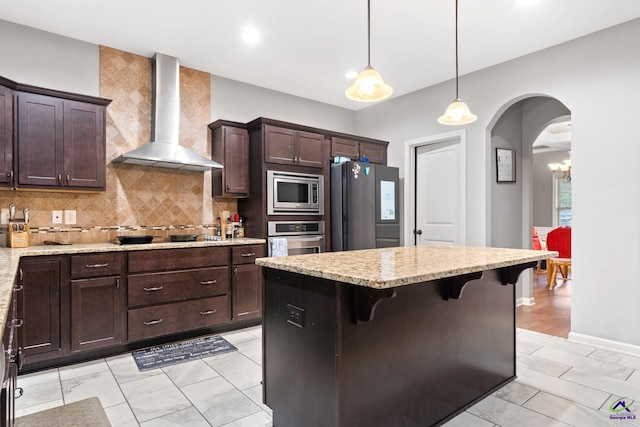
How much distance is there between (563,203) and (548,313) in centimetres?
527

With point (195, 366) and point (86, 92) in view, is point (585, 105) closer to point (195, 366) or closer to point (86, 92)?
point (195, 366)

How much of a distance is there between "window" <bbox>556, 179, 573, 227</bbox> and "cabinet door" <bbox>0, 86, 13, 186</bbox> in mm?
9688

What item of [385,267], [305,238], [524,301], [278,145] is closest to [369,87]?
A: [385,267]

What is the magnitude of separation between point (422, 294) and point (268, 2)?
95.5 inches

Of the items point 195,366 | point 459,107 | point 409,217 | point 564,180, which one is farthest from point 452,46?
point 564,180

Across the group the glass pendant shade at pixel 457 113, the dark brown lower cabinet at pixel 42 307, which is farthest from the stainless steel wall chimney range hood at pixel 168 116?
the glass pendant shade at pixel 457 113

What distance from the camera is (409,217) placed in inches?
197

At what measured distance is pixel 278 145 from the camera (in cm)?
409

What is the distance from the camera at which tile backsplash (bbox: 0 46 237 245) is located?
336 cm

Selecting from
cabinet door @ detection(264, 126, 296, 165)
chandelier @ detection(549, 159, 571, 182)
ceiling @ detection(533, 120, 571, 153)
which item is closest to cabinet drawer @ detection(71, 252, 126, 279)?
cabinet door @ detection(264, 126, 296, 165)

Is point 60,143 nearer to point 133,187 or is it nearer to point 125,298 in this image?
point 133,187

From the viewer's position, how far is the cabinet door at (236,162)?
13.2ft

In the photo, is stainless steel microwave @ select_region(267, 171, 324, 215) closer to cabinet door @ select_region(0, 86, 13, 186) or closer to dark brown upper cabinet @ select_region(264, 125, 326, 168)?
dark brown upper cabinet @ select_region(264, 125, 326, 168)

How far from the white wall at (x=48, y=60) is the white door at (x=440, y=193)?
3747 millimetres
